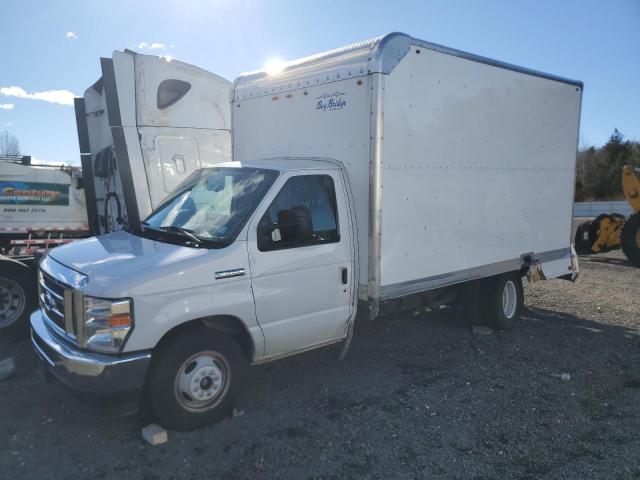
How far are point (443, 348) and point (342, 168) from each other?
2.70 meters

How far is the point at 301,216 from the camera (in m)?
4.28

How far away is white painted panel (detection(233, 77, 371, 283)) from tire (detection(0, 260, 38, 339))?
9.86 feet

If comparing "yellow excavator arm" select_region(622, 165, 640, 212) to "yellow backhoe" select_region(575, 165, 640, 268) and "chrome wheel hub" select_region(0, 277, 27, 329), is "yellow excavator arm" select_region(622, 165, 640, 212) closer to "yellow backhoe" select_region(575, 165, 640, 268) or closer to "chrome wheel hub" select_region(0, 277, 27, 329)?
"yellow backhoe" select_region(575, 165, 640, 268)

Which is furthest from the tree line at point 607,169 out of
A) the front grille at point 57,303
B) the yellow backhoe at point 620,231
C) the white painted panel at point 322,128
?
the front grille at point 57,303

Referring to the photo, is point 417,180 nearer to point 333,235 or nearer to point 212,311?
point 333,235

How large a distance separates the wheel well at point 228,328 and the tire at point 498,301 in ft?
11.9

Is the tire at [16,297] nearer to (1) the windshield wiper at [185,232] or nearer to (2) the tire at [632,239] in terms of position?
(1) the windshield wiper at [185,232]

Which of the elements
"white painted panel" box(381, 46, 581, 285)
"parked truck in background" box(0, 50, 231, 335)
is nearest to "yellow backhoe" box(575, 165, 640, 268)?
"white painted panel" box(381, 46, 581, 285)

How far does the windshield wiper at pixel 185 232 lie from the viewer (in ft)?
13.9

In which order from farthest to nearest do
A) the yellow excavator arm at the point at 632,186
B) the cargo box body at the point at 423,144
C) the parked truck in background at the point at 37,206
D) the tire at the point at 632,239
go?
the yellow excavator arm at the point at 632,186 < the tire at the point at 632,239 < the parked truck in background at the point at 37,206 < the cargo box body at the point at 423,144

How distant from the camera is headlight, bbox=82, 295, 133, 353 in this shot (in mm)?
3627

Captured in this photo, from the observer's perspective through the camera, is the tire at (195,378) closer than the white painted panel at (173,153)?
Yes

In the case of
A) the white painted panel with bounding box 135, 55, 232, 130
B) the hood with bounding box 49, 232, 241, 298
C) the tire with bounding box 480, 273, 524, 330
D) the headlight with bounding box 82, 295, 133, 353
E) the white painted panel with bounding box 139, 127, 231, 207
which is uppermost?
the white painted panel with bounding box 135, 55, 232, 130

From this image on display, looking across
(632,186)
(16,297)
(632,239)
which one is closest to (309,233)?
(16,297)
